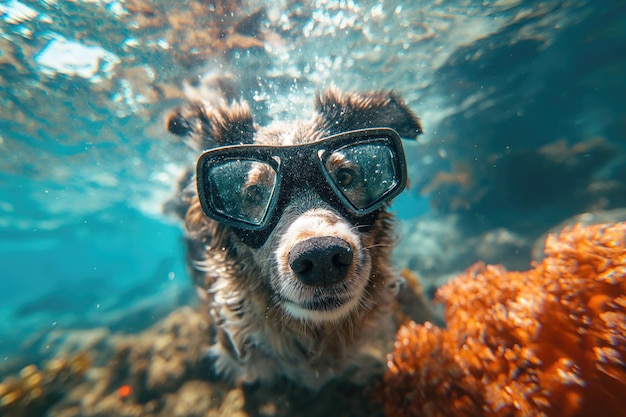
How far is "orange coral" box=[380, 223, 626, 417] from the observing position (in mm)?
2217

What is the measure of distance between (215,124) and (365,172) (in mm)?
1706

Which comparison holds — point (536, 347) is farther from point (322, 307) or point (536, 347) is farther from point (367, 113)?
point (367, 113)

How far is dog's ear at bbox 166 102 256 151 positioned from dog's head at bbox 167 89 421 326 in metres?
0.01

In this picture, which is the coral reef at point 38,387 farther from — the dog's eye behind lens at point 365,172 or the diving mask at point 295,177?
the dog's eye behind lens at point 365,172

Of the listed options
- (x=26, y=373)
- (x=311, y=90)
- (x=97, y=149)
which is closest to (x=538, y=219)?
(x=311, y=90)

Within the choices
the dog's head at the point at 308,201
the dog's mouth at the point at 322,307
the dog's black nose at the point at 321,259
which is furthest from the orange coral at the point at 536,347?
the dog's black nose at the point at 321,259

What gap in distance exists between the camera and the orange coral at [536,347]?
2217 millimetres

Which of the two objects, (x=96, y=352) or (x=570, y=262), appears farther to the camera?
(x=96, y=352)

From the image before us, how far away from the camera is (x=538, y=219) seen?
1205 centimetres

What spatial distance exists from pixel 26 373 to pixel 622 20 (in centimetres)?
2290

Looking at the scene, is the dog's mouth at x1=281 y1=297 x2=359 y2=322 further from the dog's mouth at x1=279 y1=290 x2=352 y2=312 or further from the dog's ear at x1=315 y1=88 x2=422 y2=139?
the dog's ear at x1=315 y1=88 x2=422 y2=139

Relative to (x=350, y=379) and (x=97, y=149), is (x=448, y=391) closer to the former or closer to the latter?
(x=350, y=379)

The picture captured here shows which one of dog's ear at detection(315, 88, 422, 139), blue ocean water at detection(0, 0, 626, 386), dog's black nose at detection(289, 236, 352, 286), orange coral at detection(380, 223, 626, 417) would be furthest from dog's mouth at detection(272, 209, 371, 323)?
blue ocean water at detection(0, 0, 626, 386)

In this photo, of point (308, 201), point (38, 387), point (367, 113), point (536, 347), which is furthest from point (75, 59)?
point (536, 347)
